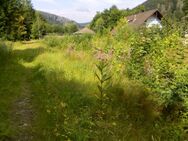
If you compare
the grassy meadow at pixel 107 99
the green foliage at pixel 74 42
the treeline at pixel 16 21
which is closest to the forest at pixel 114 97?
the grassy meadow at pixel 107 99

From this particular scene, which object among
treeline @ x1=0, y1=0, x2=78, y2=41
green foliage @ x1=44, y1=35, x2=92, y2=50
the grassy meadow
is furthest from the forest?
treeline @ x1=0, y1=0, x2=78, y2=41

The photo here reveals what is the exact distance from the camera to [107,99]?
7.06 meters

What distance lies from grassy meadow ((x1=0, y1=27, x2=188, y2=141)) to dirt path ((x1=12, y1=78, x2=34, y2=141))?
0.02 metres

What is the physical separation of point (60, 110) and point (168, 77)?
265cm

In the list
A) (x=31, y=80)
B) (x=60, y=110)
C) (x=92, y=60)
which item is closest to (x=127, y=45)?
(x=92, y=60)

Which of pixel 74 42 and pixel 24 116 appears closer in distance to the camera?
pixel 24 116

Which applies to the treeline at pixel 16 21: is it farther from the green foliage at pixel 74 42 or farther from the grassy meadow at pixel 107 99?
the grassy meadow at pixel 107 99

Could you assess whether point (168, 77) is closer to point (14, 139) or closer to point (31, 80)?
point (14, 139)

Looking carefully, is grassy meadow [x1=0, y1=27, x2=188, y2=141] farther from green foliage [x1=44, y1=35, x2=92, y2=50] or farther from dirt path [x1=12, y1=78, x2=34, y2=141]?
green foliage [x1=44, y1=35, x2=92, y2=50]

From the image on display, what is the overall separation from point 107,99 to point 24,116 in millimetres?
1874

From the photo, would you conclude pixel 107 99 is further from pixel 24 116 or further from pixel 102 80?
pixel 102 80

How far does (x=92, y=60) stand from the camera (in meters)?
12.4

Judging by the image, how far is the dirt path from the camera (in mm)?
5681

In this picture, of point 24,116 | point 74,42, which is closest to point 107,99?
point 24,116
